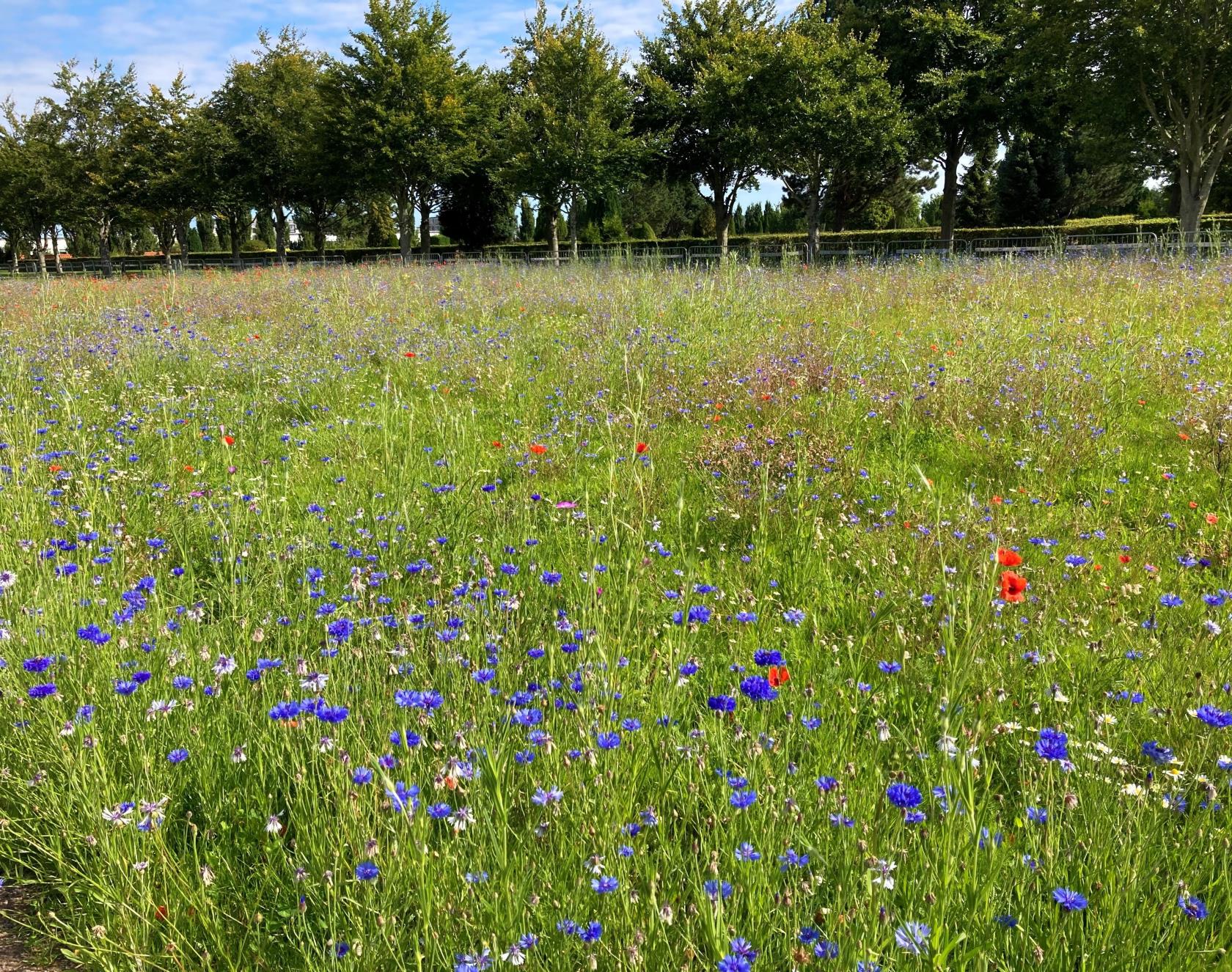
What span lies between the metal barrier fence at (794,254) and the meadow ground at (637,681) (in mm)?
6354

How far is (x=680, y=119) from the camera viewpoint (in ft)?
102

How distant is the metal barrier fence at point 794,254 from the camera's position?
1124 centimetres

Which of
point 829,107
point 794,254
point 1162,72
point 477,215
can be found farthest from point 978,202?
point 794,254

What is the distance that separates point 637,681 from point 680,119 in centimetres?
3326

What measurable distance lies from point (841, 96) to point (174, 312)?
2226 cm

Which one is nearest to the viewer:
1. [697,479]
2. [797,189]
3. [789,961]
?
[789,961]

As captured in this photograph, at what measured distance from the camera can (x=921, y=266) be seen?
35.9 ft

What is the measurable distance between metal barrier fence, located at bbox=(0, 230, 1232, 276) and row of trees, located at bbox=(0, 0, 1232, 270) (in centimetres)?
227

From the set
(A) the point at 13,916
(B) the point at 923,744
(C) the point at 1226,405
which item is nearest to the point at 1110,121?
(C) the point at 1226,405

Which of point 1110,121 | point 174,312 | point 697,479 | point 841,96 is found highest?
point 841,96

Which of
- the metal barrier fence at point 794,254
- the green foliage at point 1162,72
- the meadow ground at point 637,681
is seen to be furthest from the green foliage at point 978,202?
the meadow ground at point 637,681

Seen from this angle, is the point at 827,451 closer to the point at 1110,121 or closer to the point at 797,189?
the point at 1110,121

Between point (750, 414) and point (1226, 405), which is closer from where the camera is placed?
point (1226, 405)

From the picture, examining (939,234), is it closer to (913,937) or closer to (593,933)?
(913,937)
